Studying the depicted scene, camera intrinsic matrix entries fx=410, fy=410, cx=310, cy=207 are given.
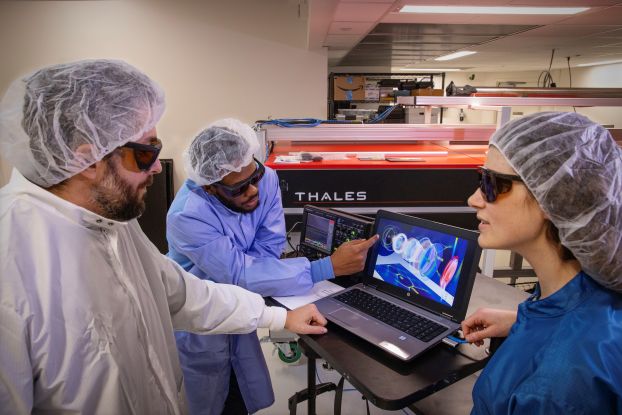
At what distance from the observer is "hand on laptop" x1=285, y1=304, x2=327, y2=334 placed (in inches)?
53.4

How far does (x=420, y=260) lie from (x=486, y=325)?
298 mm

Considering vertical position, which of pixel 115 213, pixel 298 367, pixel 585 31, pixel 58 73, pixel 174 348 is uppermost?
pixel 585 31

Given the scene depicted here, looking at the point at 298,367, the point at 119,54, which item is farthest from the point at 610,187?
the point at 119,54

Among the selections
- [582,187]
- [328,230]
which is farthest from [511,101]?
[582,187]

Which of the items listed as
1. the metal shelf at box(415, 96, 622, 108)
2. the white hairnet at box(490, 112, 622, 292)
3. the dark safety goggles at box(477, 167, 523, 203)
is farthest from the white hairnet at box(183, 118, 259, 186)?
the metal shelf at box(415, 96, 622, 108)

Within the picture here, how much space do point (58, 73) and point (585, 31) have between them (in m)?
5.51

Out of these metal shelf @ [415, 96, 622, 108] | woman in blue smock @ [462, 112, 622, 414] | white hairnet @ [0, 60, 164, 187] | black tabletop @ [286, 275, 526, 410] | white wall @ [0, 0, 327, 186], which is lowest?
black tabletop @ [286, 275, 526, 410]

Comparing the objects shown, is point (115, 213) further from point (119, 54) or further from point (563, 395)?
point (119, 54)

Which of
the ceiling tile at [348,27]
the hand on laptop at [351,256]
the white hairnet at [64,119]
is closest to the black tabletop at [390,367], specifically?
the hand on laptop at [351,256]

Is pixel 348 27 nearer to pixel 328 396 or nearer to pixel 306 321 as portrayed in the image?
pixel 328 396

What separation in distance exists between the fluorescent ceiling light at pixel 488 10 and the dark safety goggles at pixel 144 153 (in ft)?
9.77

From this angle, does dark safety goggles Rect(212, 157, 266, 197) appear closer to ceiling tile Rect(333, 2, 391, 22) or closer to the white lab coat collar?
the white lab coat collar

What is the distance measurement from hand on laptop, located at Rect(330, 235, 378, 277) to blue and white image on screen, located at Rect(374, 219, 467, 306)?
0.18 ft

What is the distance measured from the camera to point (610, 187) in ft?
2.73
